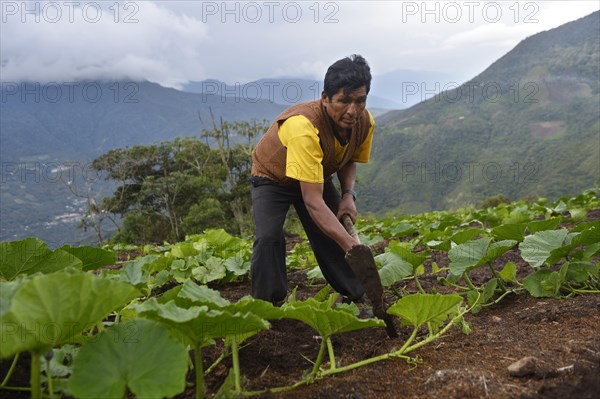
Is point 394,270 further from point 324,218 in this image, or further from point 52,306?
point 52,306

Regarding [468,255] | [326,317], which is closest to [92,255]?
[326,317]

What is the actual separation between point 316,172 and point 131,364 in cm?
145

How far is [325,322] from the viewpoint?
1759 mm

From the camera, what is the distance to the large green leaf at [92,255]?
7.07 feet

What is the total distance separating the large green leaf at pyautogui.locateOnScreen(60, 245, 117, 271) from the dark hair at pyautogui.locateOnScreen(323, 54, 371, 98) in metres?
1.36

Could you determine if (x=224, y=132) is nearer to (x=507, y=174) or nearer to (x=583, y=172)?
(x=583, y=172)

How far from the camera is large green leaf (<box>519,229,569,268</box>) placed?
273cm

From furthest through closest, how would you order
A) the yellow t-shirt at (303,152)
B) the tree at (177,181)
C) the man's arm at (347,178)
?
the tree at (177,181), the man's arm at (347,178), the yellow t-shirt at (303,152)

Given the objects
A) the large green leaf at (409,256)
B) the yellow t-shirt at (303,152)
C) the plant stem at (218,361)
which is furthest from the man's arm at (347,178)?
the plant stem at (218,361)

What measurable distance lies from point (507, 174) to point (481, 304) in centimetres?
8377

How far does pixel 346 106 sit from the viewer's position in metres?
2.75

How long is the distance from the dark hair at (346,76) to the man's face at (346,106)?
0.03 metres

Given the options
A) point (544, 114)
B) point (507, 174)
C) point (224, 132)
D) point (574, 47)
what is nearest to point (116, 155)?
point (224, 132)

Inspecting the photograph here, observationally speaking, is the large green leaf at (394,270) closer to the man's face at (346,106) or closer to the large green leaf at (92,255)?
the man's face at (346,106)
